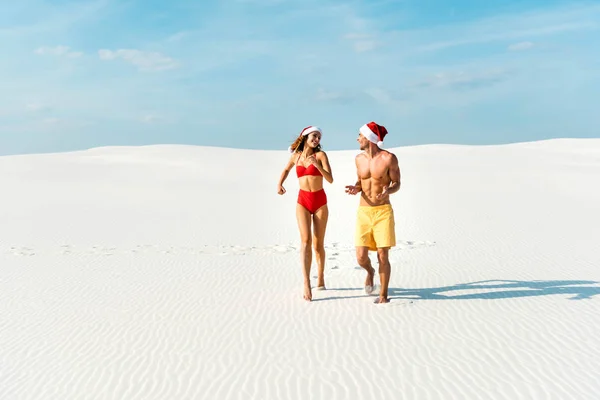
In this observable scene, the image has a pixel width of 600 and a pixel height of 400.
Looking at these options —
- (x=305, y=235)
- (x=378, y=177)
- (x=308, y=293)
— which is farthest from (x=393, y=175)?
(x=308, y=293)

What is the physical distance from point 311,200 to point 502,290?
2886 millimetres

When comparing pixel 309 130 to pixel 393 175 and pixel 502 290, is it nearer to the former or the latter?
pixel 393 175

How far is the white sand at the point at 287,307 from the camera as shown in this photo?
17.3ft

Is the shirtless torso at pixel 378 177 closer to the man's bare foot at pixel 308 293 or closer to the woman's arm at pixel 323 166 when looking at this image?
the woman's arm at pixel 323 166

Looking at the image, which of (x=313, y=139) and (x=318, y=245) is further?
(x=318, y=245)

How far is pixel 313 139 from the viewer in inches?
304

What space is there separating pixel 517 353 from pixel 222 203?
56.1ft

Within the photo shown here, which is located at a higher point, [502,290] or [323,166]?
[323,166]

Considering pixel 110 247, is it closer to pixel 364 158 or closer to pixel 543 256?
pixel 364 158

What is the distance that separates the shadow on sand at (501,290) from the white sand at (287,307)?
→ 0.13 ft

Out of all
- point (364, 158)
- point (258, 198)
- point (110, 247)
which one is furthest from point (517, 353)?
point (258, 198)

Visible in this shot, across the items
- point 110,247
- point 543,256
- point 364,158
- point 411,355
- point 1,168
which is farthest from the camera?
point 1,168

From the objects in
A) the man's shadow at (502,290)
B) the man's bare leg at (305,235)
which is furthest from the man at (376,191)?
the man's shadow at (502,290)

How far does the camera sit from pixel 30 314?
25.2 ft
